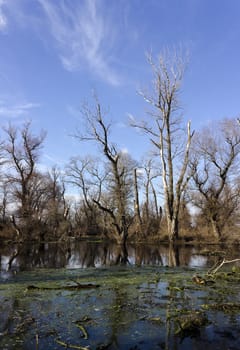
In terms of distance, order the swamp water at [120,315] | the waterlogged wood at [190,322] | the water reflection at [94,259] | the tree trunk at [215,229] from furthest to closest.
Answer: the tree trunk at [215,229] < the water reflection at [94,259] < the waterlogged wood at [190,322] < the swamp water at [120,315]

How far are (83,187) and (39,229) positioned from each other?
718 inches

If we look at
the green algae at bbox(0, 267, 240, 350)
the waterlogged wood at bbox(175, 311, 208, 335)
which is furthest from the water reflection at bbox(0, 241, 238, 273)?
the waterlogged wood at bbox(175, 311, 208, 335)

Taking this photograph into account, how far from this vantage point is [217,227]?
1092 inches

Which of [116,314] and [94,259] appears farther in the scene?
[94,259]

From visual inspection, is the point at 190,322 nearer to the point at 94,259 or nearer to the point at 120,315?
the point at 120,315

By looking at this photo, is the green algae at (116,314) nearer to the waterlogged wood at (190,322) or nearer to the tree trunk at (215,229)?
the waterlogged wood at (190,322)

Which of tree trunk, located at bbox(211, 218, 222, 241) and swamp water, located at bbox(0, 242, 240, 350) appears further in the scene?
tree trunk, located at bbox(211, 218, 222, 241)

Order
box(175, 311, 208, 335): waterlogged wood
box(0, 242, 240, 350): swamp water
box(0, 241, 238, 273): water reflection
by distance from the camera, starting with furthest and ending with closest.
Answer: box(0, 241, 238, 273): water reflection, box(175, 311, 208, 335): waterlogged wood, box(0, 242, 240, 350): swamp water

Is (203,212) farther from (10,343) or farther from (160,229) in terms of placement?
(10,343)

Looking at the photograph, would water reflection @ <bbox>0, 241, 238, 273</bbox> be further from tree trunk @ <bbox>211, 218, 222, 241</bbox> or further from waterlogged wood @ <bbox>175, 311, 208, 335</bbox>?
waterlogged wood @ <bbox>175, 311, 208, 335</bbox>

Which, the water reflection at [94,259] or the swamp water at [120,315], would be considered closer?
the swamp water at [120,315]

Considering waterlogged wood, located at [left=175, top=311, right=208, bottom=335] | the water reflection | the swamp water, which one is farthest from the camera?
the water reflection

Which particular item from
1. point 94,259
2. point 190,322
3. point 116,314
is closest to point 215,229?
point 94,259

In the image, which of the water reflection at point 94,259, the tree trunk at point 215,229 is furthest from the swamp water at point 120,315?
the tree trunk at point 215,229
